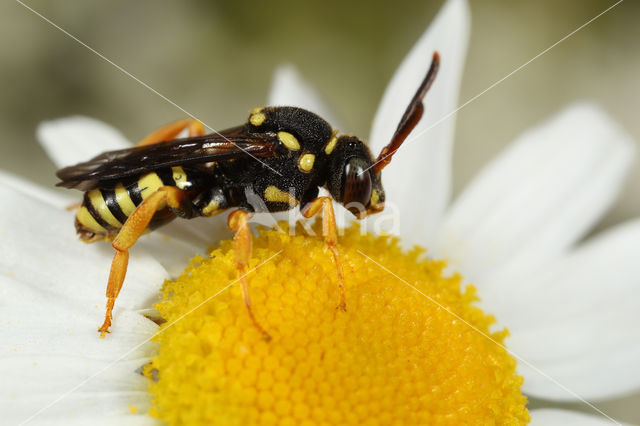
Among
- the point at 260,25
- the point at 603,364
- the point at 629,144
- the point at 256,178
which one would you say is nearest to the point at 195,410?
the point at 256,178

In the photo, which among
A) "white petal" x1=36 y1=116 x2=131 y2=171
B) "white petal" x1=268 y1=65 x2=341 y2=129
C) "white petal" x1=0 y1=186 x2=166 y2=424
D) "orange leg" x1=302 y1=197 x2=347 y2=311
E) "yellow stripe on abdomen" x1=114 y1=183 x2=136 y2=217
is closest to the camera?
"white petal" x1=0 y1=186 x2=166 y2=424

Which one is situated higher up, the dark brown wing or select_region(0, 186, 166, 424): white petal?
the dark brown wing

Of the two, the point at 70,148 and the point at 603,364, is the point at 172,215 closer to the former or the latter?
the point at 70,148

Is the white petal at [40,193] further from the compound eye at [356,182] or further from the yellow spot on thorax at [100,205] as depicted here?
the compound eye at [356,182]

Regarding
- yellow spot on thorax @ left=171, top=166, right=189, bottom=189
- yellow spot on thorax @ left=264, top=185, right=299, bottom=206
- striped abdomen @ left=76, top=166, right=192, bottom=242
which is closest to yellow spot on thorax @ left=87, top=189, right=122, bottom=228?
striped abdomen @ left=76, top=166, right=192, bottom=242

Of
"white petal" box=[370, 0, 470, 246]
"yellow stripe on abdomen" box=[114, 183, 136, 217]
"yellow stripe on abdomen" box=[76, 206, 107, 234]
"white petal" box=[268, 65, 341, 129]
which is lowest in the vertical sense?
"yellow stripe on abdomen" box=[76, 206, 107, 234]

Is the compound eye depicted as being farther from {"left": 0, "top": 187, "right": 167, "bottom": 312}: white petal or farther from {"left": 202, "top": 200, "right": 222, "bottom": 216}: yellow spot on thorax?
{"left": 0, "top": 187, "right": 167, "bottom": 312}: white petal
